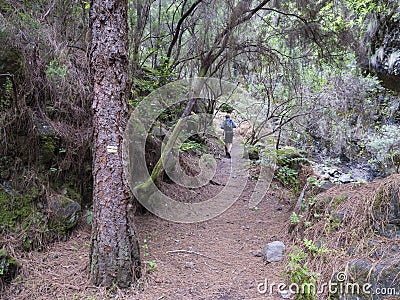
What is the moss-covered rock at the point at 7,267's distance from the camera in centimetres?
277

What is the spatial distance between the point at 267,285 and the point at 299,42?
436 cm

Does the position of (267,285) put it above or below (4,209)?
below

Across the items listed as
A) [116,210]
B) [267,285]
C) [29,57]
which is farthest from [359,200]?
[29,57]

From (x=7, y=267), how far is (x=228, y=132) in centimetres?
699

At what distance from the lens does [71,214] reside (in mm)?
3730

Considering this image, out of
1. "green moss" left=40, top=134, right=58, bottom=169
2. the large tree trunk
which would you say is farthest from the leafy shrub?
"green moss" left=40, top=134, right=58, bottom=169

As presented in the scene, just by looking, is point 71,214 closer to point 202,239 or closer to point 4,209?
point 4,209

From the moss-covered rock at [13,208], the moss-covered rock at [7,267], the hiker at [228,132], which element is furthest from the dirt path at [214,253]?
the hiker at [228,132]

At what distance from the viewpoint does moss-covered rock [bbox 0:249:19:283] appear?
2768 mm

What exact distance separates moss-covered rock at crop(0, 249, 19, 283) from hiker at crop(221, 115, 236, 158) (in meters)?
6.87

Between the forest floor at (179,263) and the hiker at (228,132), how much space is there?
4.12 metres

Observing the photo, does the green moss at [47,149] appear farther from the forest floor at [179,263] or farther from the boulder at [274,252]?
the boulder at [274,252]

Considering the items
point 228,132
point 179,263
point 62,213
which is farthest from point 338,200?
point 228,132

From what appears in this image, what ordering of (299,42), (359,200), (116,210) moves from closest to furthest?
(116,210) → (359,200) → (299,42)
